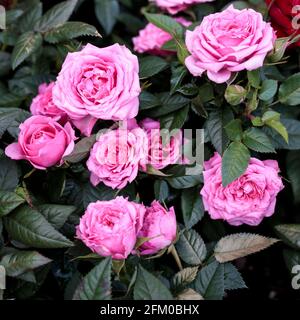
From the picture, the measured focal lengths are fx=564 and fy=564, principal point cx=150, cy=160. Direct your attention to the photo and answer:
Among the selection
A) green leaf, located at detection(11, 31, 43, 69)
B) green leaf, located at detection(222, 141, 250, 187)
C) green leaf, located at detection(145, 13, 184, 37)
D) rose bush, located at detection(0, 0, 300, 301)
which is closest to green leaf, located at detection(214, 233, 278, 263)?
rose bush, located at detection(0, 0, 300, 301)

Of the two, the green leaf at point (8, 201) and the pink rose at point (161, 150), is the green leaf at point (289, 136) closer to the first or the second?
the pink rose at point (161, 150)

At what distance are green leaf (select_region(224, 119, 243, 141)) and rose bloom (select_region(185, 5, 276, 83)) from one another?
0.28 ft

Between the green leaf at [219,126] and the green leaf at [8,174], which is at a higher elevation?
the green leaf at [219,126]

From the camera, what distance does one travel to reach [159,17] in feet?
4.01

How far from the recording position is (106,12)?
58.1 inches

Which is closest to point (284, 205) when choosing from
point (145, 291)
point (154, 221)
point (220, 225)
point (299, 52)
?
point (220, 225)

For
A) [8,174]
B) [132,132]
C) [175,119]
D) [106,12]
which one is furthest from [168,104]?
[106,12]

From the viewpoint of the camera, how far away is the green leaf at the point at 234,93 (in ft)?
3.27

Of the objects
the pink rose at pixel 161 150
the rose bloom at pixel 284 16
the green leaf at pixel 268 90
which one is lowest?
the pink rose at pixel 161 150

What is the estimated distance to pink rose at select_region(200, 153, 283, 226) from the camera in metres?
1.01

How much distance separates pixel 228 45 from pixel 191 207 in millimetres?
315

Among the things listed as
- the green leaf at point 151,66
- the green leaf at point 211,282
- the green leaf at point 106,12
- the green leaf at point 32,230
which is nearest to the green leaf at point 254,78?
the green leaf at point 151,66

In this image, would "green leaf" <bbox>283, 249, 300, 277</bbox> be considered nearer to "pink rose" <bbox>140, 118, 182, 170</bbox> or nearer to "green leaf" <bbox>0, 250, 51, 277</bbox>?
"pink rose" <bbox>140, 118, 182, 170</bbox>
